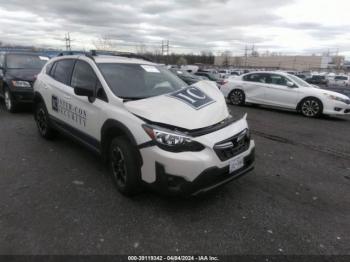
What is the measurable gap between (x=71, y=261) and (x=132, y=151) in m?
1.23

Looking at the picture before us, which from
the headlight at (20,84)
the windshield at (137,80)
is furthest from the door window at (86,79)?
the headlight at (20,84)

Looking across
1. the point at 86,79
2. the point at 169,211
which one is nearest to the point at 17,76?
the point at 86,79

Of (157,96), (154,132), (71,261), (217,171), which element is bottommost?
(71,261)

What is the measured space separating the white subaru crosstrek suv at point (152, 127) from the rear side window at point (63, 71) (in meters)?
0.04

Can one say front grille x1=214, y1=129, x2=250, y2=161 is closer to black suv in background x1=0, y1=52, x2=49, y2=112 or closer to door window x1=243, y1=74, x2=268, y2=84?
black suv in background x1=0, y1=52, x2=49, y2=112

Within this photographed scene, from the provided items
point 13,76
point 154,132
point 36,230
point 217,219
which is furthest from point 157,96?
point 13,76

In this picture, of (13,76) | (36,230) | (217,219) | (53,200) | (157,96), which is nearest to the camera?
(36,230)

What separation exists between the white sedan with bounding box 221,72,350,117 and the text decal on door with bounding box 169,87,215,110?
6960 mm

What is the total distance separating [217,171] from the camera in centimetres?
289

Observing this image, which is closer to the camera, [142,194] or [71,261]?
[71,261]

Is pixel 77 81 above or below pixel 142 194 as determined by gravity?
above

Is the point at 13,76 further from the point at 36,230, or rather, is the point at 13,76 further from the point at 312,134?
the point at 312,134

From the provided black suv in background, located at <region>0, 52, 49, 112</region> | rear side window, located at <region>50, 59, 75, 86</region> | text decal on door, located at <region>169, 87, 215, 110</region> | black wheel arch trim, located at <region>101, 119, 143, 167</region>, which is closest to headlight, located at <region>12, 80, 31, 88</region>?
black suv in background, located at <region>0, 52, 49, 112</region>

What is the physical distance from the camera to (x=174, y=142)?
9.25ft
